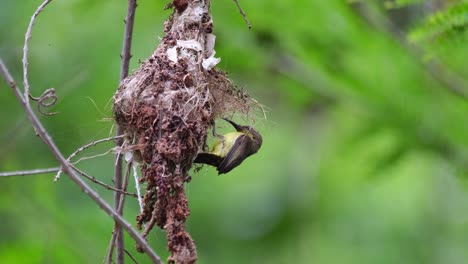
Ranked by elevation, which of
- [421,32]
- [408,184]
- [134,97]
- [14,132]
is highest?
[408,184]

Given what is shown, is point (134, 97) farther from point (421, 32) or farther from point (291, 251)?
point (291, 251)

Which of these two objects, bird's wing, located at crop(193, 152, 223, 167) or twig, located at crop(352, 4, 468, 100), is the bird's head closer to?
bird's wing, located at crop(193, 152, 223, 167)

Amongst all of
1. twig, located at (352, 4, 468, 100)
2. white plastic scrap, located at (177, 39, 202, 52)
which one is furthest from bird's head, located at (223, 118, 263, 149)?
twig, located at (352, 4, 468, 100)

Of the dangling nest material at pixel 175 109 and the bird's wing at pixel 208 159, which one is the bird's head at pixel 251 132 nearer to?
the dangling nest material at pixel 175 109

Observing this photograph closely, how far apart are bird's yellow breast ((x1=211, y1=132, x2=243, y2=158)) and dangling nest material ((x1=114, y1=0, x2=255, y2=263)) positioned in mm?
124

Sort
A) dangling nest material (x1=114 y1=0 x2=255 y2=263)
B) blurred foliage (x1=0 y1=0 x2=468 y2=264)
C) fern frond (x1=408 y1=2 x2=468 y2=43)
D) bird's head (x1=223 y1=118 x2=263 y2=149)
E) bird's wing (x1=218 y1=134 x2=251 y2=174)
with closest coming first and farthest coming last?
dangling nest material (x1=114 y1=0 x2=255 y2=263) < bird's wing (x1=218 y1=134 x2=251 y2=174) < bird's head (x1=223 y1=118 x2=263 y2=149) < fern frond (x1=408 y1=2 x2=468 y2=43) < blurred foliage (x1=0 y1=0 x2=468 y2=264)

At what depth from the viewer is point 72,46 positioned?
732 cm

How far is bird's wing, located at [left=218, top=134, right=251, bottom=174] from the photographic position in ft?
12.1

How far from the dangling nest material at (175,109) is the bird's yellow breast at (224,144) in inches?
4.9

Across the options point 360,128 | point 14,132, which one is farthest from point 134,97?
point 360,128

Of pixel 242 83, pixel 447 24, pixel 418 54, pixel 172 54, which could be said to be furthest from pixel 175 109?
pixel 242 83

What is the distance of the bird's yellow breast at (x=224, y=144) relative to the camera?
3.79 metres

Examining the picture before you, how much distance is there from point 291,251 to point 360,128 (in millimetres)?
4696

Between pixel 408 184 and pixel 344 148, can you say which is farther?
pixel 408 184
